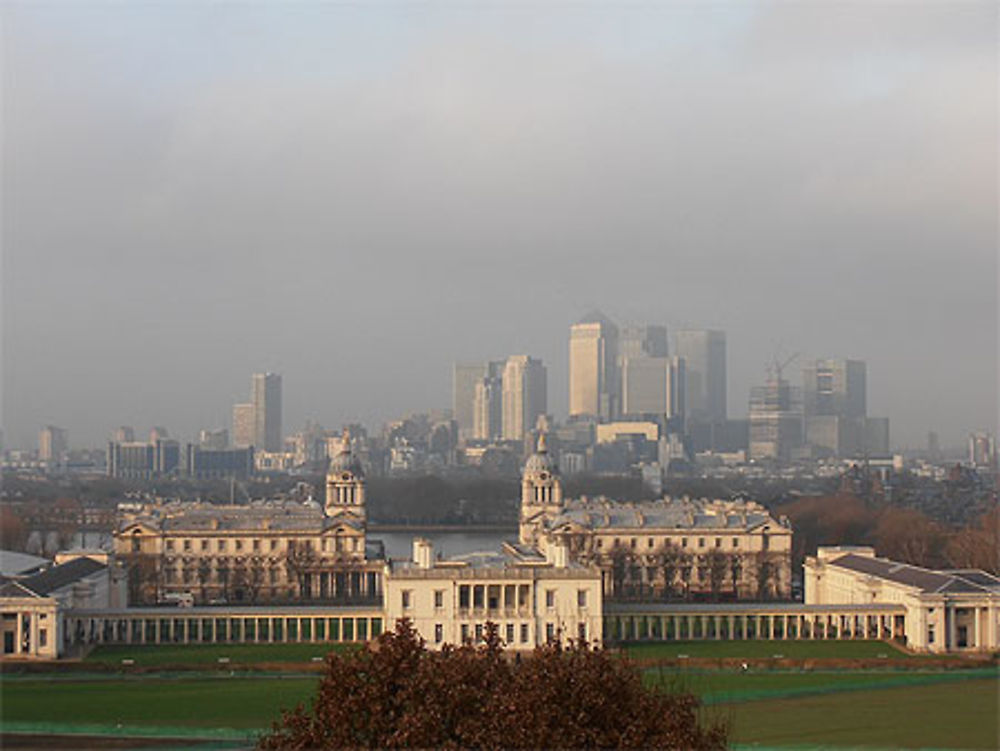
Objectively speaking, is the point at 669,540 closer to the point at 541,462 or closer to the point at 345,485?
the point at 541,462

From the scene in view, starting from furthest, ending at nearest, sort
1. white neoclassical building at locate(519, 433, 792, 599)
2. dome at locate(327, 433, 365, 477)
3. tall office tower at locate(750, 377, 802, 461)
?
1. tall office tower at locate(750, 377, 802, 461)
2. dome at locate(327, 433, 365, 477)
3. white neoclassical building at locate(519, 433, 792, 599)

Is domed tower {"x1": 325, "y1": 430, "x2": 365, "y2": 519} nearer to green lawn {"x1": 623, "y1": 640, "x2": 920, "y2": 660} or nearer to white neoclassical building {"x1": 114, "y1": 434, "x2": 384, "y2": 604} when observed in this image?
white neoclassical building {"x1": 114, "y1": 434, "x2": 384, "y2": 604}

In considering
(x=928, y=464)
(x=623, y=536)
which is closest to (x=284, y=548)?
(x=623, y=536)

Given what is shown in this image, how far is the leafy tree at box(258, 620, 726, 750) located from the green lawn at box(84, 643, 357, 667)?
19.8 m

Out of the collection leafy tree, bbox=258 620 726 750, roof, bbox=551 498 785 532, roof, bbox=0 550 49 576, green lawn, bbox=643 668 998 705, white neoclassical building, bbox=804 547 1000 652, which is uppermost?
leafy tree, bbox=258 620 726 750

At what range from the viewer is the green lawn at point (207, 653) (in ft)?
117

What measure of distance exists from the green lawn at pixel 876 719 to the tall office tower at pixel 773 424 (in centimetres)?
16410

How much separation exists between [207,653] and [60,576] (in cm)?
623

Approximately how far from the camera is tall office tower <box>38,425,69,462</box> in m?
193

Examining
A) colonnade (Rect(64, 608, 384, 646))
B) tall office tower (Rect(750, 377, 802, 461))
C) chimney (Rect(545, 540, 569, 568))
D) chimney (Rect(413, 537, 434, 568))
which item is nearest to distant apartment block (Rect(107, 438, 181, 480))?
tall office tower (Rect(750, 377, 802, 461))

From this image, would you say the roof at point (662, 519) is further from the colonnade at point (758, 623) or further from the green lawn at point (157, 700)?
the green lawn at point (157, 700)

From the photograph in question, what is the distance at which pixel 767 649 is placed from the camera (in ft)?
124

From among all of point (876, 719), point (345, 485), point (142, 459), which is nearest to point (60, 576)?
point (876, 719)

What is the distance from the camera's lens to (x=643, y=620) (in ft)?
139
